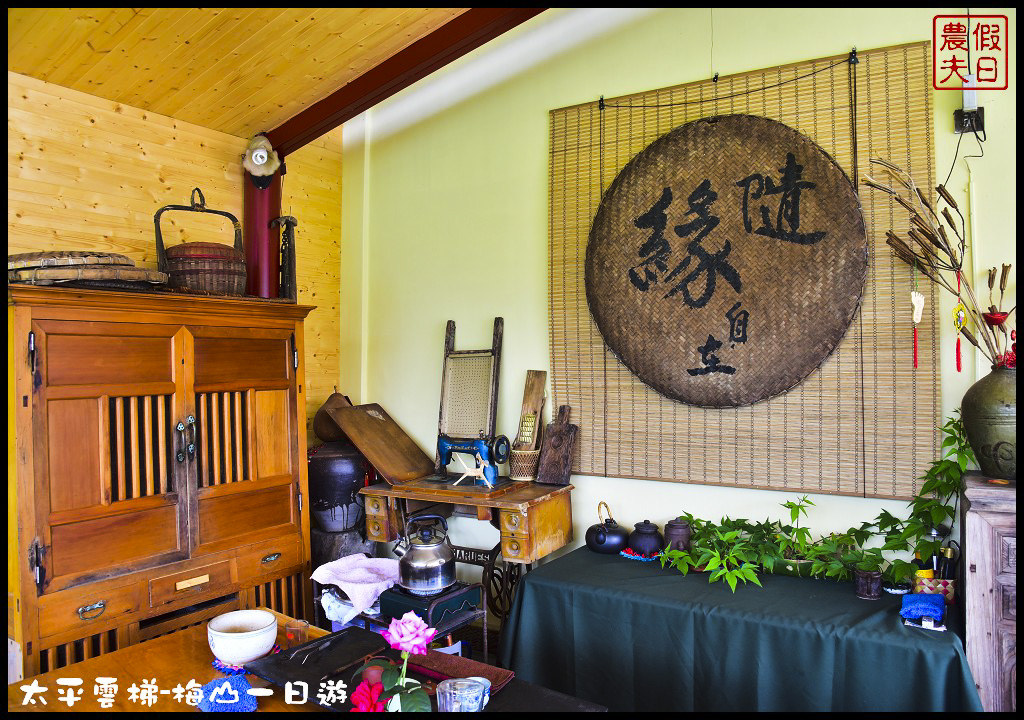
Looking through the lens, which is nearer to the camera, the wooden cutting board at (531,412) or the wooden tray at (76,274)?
the wooden tray at (76,274)

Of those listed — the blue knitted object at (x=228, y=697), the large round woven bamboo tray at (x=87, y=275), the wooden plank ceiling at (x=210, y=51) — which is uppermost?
the wooden plank ceiling at (x=210, y=51)

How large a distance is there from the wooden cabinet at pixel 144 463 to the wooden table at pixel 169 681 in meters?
0.72

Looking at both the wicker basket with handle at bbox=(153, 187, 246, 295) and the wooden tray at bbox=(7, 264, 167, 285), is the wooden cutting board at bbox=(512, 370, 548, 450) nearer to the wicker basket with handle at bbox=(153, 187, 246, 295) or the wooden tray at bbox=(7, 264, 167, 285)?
the wicker basket with handle at bbox=(153, 187, 246, 295)

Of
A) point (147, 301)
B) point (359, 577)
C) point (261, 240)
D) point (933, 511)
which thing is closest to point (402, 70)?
point (261, 240)

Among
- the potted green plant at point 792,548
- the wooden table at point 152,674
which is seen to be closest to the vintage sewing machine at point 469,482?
the potted green plant at point 792,548

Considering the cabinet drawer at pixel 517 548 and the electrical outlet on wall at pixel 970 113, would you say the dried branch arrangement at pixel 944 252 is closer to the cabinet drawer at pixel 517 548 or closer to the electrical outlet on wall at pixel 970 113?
the electrical outlet on wall at pixel 970 113

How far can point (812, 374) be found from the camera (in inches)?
123

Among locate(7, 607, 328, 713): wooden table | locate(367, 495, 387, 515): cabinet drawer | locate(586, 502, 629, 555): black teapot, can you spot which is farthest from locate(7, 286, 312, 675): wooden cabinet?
locate(586, 502, 629, 555): black teapot

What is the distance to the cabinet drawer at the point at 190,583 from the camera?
120 inches

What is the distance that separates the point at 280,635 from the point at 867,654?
1918 millimetres

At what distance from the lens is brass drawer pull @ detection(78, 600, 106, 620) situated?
283 cm

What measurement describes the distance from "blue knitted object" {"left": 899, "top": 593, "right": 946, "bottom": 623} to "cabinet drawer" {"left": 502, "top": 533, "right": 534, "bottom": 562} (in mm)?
1485

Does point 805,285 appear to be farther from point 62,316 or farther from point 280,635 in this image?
point 62,316

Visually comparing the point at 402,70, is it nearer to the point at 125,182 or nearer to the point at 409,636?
the point at 125,182
